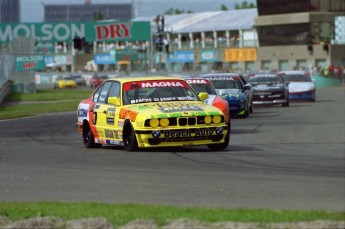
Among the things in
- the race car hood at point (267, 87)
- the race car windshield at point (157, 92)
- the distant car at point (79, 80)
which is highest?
the race car windshield at point (157, 92)

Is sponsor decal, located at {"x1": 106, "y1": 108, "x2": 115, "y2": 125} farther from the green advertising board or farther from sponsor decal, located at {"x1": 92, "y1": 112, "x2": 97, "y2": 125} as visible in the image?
the green advertising board

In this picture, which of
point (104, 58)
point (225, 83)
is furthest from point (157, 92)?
point (104, 58)

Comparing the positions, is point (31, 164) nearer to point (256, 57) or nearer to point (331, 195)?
point (331, 195)

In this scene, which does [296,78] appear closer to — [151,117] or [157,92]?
[157,92]

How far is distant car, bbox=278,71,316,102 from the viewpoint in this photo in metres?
46.0

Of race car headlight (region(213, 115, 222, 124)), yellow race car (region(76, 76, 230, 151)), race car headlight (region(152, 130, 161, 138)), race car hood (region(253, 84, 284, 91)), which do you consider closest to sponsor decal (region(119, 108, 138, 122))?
yellow race car (region(76, 76, 230, 151))

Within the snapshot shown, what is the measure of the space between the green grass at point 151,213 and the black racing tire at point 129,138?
700 cm

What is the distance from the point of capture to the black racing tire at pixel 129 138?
17.9 meters

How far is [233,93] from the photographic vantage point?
31.8 meters

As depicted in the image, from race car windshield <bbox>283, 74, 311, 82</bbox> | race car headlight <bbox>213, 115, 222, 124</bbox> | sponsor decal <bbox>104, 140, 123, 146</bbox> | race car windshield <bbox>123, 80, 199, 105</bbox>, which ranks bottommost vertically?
race car windshield <bbox>283, 74, 311, 82</bbox>

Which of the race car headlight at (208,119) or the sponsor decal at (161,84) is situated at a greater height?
the sponsor decal at (161,84)

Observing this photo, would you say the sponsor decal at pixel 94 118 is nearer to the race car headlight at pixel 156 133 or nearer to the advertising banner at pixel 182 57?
the race car headlight at pixel 156 133

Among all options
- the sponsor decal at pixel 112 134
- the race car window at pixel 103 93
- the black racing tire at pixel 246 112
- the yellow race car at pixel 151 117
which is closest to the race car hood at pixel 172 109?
the yellow race car at pixel 151 117

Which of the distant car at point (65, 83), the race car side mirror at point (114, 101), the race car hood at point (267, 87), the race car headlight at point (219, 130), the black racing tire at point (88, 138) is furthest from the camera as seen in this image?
the distant car at point (65, 83)
